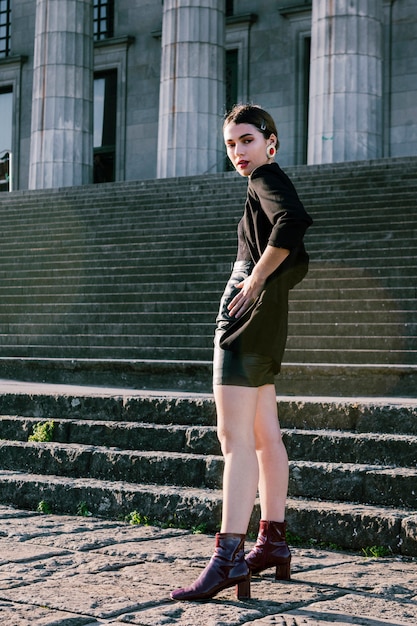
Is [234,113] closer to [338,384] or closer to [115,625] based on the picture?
[115,625]

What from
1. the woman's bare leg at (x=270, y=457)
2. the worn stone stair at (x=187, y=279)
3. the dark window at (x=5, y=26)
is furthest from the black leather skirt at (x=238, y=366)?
the dark window at (x=5, y=26)

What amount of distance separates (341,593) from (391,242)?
321 inches

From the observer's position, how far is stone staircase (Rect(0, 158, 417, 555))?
568 cm

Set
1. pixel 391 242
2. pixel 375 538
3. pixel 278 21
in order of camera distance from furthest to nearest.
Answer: pixel 278 21 → pixel 391 242 → pixel 375 538

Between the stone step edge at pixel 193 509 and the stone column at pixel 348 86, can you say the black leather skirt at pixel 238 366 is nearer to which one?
the stone step edge at pixel 193 509

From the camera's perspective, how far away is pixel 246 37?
27344 mm

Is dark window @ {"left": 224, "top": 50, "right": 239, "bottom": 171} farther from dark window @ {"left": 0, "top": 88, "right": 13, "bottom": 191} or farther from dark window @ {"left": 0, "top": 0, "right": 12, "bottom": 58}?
dark window @ {"left": 0, "top": 0, "right": 12, "bottom": 58}

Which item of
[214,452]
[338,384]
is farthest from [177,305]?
[214,452]

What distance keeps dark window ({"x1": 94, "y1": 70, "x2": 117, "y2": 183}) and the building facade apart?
34 millimetres

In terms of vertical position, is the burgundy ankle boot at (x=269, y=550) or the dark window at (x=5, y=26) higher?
the dark window at (x=5, y=26)

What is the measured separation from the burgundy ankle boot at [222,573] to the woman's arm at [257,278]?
2.89 ft

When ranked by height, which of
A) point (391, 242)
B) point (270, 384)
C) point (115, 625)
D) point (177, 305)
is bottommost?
point (115, 625)

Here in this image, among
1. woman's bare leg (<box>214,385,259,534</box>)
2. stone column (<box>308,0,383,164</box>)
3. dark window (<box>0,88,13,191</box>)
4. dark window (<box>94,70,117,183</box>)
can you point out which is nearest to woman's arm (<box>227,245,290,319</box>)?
woman's bare leg (<box>214,385,259,534</box>)

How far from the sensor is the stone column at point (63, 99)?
23297mm
